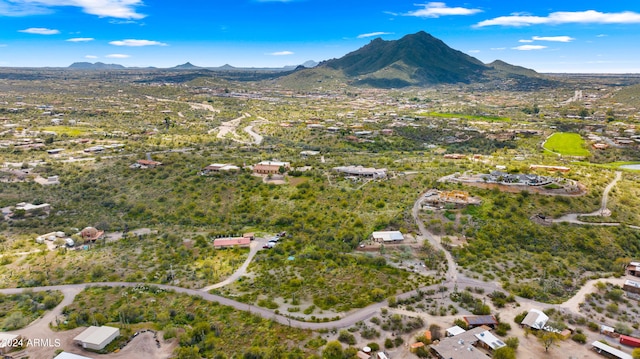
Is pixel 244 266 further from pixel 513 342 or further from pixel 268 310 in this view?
pixel 513 342

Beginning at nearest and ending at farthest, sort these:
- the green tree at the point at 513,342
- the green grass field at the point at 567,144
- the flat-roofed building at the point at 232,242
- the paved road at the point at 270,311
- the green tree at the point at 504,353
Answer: the green tree at the point at 504,353 → the green tree at the point at 513,342 → the paved road at the point at 270,311 → the flat-roofed building at the point at 232,242 → the green grass field at the point at 567,144

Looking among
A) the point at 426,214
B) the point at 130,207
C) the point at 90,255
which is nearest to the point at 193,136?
the point at 130,207

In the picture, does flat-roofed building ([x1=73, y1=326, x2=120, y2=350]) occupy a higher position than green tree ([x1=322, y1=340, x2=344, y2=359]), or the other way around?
flat-roofed building ([x1=73, y1=326, x2=120, y2=350])

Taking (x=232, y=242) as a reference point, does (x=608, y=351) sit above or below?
below

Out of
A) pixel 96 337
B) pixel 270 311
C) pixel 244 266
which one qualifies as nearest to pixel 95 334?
pixel 96 337

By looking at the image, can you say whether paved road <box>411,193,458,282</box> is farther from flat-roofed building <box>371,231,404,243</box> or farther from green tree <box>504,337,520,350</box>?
green tree <box>504,337,520,350</box>

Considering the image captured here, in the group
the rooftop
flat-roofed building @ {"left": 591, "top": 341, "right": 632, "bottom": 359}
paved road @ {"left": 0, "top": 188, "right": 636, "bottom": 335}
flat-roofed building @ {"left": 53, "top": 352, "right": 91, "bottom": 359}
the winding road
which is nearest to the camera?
flat-roofed building @ {"left": 53, "top": 352, "right": 91, "bottom": 359}

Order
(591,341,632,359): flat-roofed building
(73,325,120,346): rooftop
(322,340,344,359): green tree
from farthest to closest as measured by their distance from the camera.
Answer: (73,325,120,346): rooftop
(591,341,632,359): flat-roofed building
(322,340,344,359): green tree

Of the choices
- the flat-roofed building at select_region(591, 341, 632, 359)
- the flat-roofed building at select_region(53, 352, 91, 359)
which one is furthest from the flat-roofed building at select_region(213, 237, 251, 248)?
the flat-roofed building at select_region(591, 341, 632, 359)

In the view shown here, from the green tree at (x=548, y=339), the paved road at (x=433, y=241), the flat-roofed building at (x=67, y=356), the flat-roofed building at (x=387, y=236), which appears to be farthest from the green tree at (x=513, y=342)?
the flat-roofed building at (x=67, y=356)

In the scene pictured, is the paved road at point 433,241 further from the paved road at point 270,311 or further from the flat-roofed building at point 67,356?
the flat-roofed building at point 67,356
